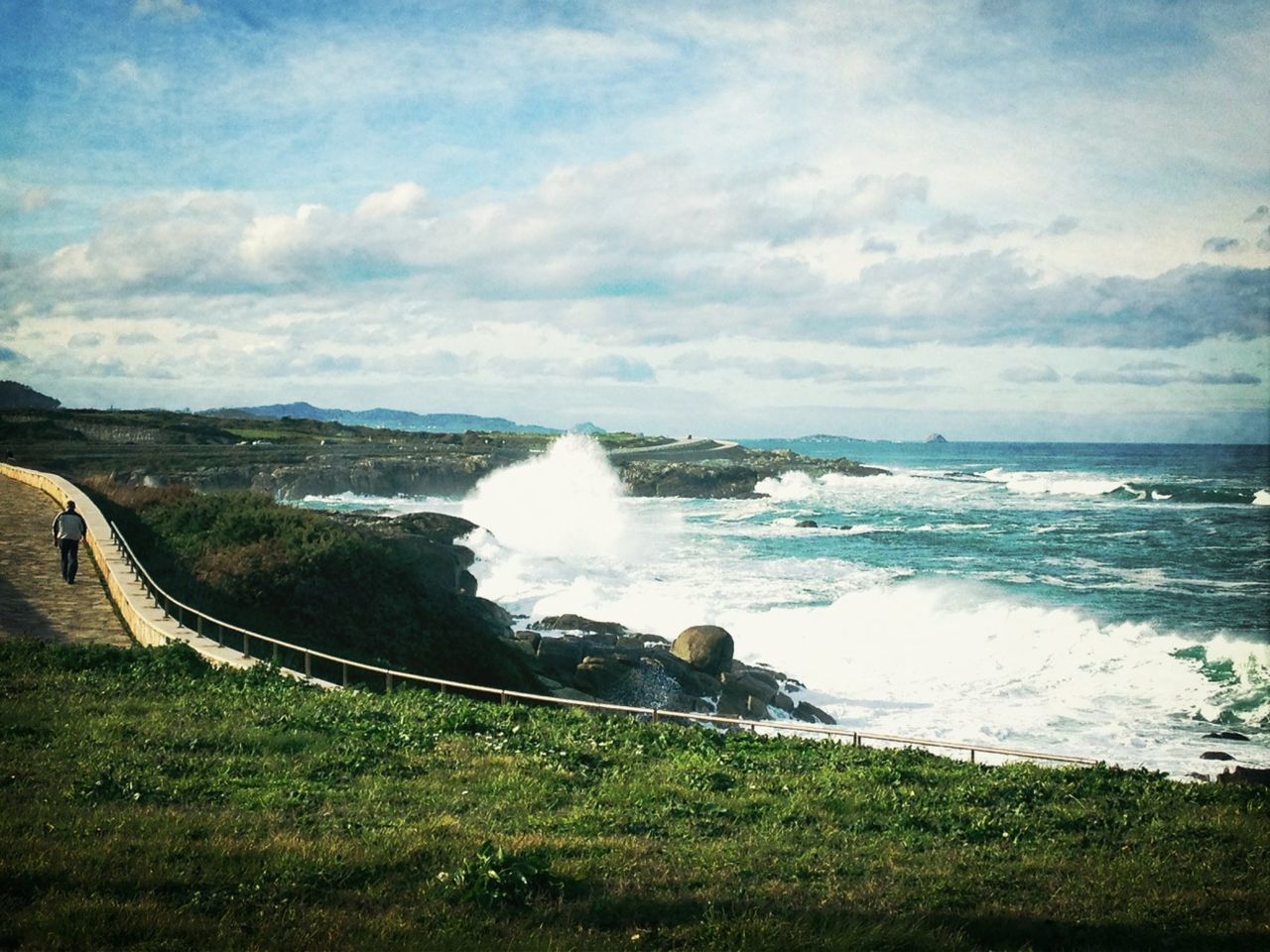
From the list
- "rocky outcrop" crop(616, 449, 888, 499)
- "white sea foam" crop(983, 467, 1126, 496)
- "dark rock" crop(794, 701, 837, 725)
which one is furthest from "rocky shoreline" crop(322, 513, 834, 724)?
"white sea foam" crop(983, 467, 1126, 496)

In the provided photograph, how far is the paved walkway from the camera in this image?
18.6m

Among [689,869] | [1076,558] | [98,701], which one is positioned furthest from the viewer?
[1076,558]

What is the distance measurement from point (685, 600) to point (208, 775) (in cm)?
3187

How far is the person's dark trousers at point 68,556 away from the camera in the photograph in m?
22.3

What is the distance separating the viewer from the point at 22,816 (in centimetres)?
794

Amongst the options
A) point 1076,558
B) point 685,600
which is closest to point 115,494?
point 685,600

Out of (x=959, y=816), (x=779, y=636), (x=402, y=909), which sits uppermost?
(x=402, y=909)

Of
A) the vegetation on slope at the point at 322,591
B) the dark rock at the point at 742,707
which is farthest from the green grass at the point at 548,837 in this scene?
the dark rock at the point at 742,707

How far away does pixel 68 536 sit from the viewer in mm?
22250

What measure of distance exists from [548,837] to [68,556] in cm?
1878

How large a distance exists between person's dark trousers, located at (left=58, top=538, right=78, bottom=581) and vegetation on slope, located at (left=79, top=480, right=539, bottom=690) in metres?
1.82

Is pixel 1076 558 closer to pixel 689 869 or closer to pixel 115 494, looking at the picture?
pixel 115 494

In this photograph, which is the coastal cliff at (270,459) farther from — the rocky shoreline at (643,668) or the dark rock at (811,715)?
the dark rock at (811,715)

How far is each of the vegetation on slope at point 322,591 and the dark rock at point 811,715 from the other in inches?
285
